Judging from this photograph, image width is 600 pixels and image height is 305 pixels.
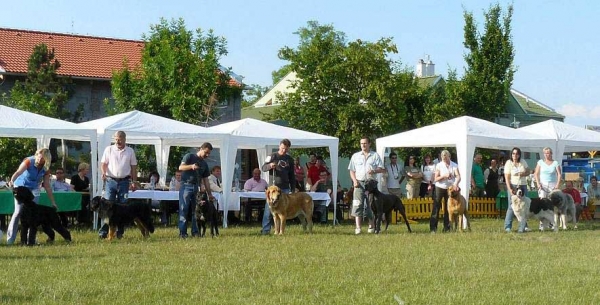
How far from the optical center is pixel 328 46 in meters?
30.4

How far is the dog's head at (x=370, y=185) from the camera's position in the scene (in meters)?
14.1

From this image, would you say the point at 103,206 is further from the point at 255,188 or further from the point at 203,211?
the point at 255,188

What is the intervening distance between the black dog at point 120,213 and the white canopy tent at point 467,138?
21.4 feet

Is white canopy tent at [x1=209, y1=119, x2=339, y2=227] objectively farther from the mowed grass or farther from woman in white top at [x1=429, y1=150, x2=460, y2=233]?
the mowed grass

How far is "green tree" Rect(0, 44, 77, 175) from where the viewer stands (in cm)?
2619

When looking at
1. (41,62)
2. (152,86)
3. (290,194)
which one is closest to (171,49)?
(152,86)

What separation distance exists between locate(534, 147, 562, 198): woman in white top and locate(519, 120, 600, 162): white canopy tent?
A: 3.49 metres

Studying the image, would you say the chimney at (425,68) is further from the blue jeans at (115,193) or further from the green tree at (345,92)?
the blue jeans at (115,193)

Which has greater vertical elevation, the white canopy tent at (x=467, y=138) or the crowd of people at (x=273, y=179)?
the white canopy tent at (x=467, y=138)

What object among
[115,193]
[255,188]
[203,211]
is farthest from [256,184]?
[115,193]

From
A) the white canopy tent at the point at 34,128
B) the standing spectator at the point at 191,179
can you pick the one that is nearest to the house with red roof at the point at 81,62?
the white canopy tent at the point at 34,128

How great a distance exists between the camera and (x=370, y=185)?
14156mm

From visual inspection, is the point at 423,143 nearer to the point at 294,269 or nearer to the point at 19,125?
the point at 19,125

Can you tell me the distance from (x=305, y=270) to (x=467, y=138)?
29.6ft
